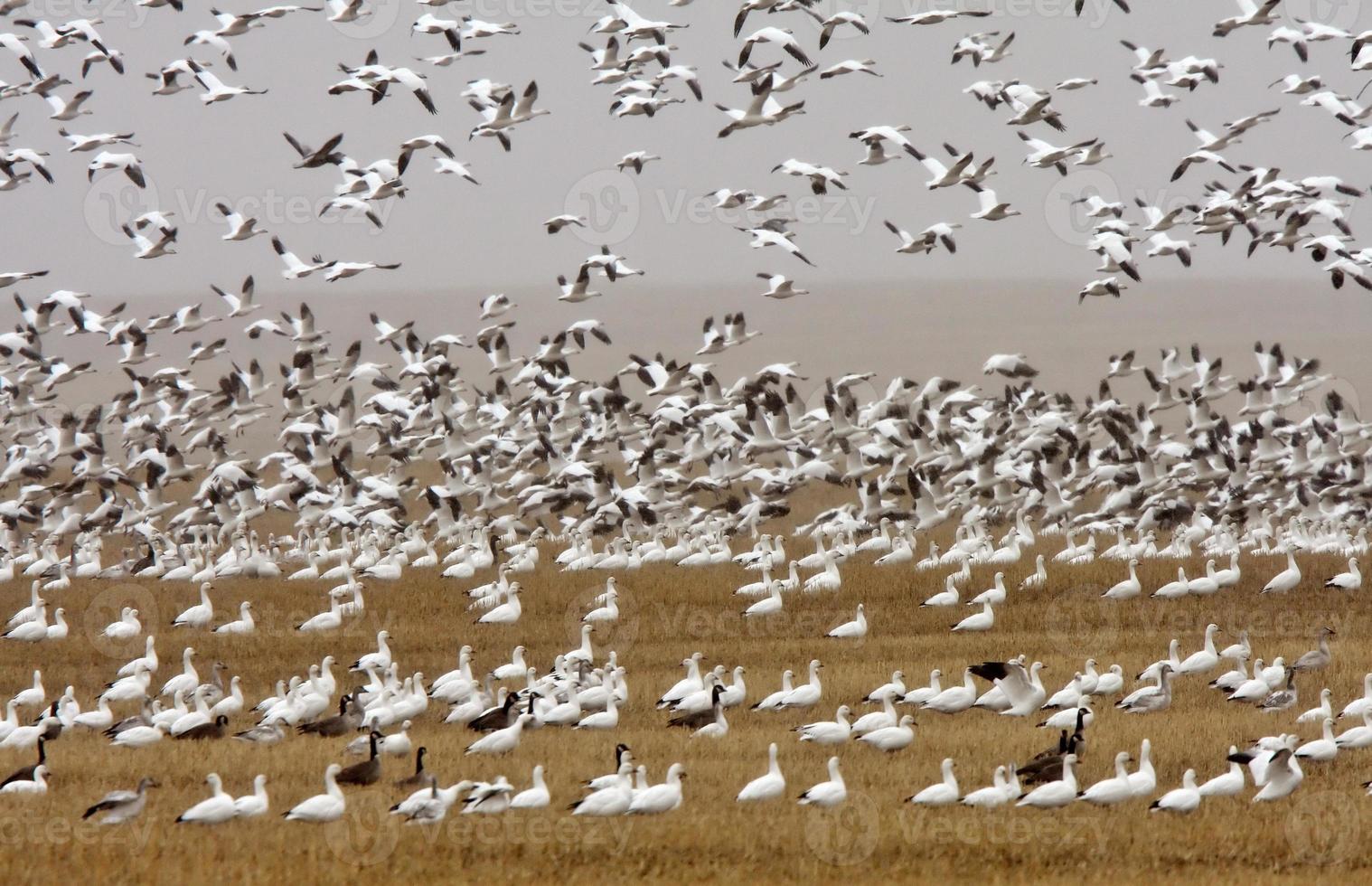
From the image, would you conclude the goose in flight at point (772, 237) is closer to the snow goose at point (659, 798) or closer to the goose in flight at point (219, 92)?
the goose in flight at point (219, 92)

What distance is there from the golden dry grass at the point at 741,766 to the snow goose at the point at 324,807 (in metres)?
0.11

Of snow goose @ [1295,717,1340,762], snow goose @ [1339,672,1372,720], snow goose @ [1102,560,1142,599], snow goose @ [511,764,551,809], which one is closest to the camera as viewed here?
snow goose @ [511,764,551,809]

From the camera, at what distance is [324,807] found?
462 inches

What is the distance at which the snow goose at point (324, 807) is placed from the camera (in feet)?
38.4

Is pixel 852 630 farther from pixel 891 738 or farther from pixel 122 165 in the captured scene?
pixel 122 165

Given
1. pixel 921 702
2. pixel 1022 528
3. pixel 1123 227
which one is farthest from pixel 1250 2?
pixel 1022 528

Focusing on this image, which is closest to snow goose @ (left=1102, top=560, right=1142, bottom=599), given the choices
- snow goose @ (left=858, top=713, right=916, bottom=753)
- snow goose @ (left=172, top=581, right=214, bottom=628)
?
snow goose @ (left=858, top=713, right=916, bottom=753)

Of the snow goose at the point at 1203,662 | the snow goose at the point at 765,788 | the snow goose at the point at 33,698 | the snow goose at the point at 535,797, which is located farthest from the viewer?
the snow goose at the point at 1203,662

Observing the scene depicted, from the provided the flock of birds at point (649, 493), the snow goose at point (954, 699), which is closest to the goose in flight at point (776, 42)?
the flock of birds at point (649, 493)

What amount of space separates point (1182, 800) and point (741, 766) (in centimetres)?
374

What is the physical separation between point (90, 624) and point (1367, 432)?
1100 inches

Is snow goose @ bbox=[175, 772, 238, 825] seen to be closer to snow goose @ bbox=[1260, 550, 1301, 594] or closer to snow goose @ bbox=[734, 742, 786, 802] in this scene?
snow goose @ bbox=[734, 742, 786, 802]

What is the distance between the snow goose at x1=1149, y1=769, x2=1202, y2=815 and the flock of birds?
0.08ft

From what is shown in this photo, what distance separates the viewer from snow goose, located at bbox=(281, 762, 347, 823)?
11.7m
